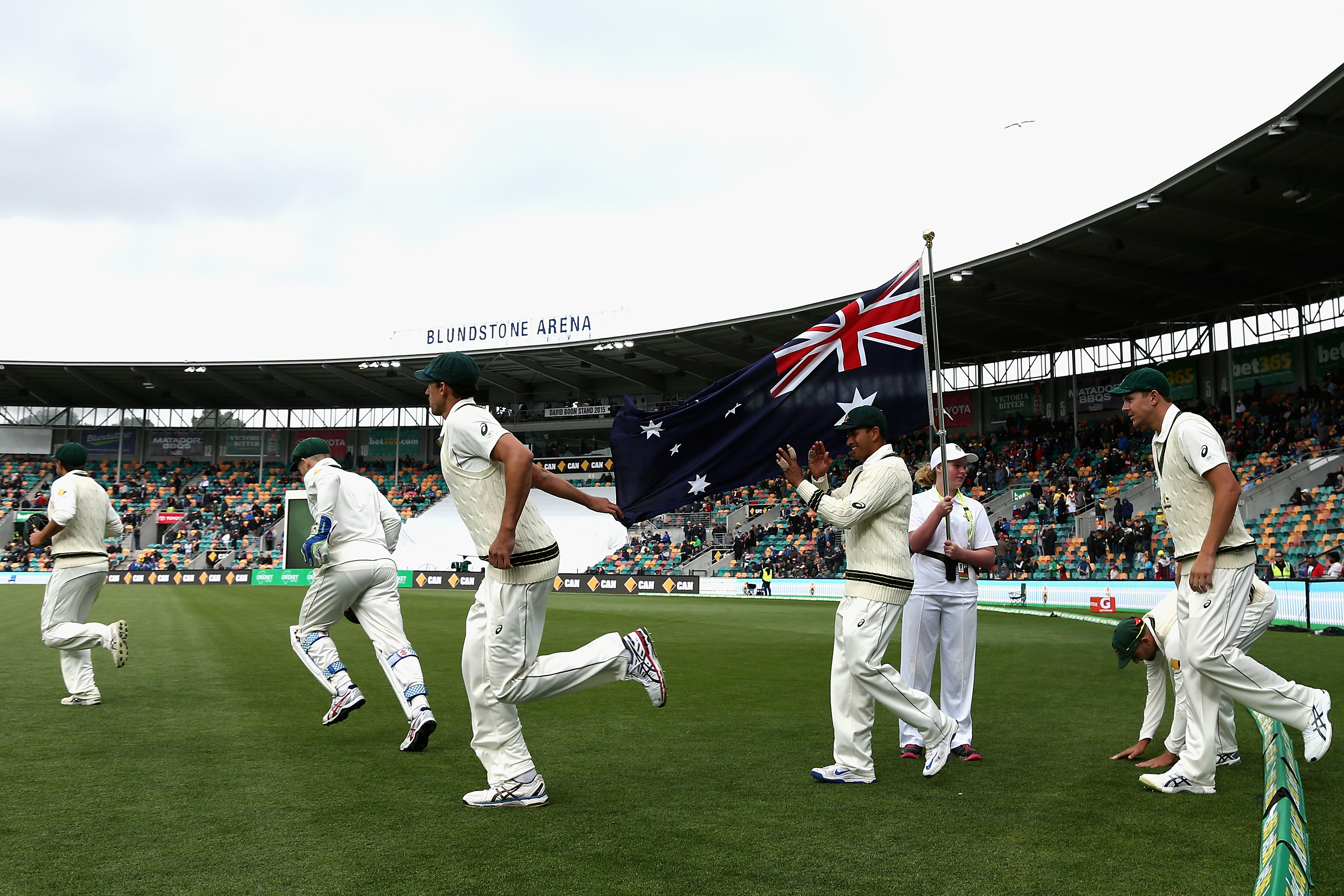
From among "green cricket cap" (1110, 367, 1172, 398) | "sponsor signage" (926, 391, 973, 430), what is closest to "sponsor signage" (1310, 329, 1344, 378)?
"sponsor signage" (926, 391, 973, 430)

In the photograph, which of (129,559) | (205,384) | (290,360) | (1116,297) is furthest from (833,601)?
(205,384)

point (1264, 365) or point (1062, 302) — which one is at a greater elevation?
point (1062, 302)

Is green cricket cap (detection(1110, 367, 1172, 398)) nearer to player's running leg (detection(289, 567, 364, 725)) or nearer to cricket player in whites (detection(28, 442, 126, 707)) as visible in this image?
player's running leg (detection(289, 567, 364, 725))

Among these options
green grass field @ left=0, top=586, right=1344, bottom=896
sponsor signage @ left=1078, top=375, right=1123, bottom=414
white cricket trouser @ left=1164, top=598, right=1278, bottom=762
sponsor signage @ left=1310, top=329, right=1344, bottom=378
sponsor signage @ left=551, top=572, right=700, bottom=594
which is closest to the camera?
green grass field @ left=0, top=586, right=1344, bottom=896

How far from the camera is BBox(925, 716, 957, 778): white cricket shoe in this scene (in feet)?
18.1

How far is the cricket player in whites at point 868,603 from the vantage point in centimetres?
540

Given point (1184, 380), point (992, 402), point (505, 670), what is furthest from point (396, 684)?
point (992, 402)

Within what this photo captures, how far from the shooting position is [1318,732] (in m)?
4.88

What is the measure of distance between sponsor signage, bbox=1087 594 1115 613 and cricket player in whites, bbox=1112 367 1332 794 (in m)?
19.1

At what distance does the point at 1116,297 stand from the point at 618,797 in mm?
Result: 33942

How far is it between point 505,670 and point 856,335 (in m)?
4.13

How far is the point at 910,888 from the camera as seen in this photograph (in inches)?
141

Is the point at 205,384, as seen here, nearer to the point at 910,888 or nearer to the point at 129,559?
the point at 129,559

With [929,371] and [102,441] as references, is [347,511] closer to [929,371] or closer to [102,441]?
[929,371]
